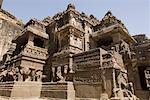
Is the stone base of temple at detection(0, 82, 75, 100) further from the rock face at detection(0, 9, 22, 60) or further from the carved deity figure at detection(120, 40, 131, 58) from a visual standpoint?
the rock face at detection(0, 9, 22, 60)

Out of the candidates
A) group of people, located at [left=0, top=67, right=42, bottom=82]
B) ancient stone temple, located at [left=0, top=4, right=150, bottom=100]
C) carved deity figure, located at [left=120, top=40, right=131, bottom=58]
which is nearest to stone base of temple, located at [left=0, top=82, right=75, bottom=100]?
ancient stone temple, located at [left=0, top=4, right=150, bottom=100]

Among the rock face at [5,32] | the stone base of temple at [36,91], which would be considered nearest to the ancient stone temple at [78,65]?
the stone base of temple at [36,91]

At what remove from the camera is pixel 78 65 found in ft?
38.6

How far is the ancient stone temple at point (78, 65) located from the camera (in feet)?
32.0

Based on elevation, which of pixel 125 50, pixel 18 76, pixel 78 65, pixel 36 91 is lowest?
pixel 36 91

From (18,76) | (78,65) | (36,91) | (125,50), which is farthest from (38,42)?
(125,50)

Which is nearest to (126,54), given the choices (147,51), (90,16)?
(147,51)

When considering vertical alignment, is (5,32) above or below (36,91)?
above

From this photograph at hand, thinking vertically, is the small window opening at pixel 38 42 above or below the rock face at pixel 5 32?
below

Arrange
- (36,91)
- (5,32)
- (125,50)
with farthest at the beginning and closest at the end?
(5,32)
(125,50)
(36,91)

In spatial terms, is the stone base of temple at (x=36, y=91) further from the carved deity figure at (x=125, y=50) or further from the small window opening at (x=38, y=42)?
the small window opening at (x=38, y=42)

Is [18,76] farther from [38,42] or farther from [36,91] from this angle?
[38,42]

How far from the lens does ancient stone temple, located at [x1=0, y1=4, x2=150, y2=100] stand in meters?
9.76

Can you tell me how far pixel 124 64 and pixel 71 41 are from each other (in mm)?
6183
